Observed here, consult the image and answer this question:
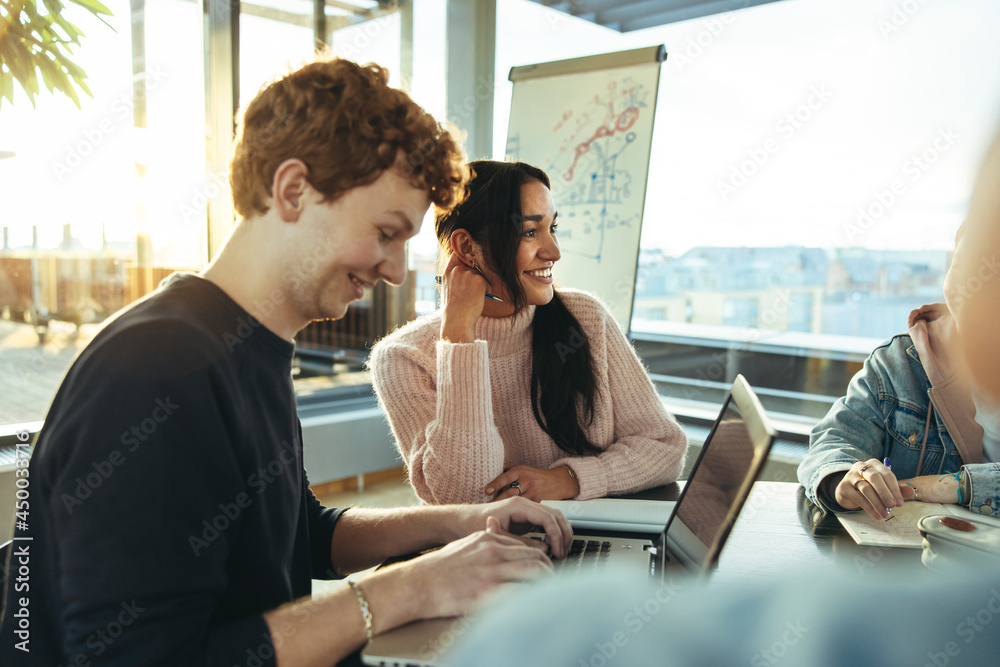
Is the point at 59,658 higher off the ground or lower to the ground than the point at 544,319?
lower

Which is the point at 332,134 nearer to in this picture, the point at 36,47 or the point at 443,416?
the point at 443,416

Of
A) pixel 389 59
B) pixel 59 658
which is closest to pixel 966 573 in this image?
pixel 59 658

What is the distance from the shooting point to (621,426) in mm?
1685

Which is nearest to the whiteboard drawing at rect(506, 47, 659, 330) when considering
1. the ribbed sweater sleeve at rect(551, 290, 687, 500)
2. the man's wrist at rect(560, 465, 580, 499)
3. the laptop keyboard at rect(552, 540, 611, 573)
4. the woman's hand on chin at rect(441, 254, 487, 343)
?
the ribbed sweater sleeve at rect(551, 290, 687, 500)

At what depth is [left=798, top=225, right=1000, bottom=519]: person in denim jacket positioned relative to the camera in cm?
121

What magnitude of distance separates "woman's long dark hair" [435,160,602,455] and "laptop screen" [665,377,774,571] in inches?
24.0

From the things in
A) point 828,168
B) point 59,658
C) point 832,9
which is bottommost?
point 59,658

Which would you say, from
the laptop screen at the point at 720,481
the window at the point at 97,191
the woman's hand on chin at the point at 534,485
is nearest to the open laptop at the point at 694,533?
the laptop screen at the point at 720,481

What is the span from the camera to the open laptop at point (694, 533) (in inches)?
28.7

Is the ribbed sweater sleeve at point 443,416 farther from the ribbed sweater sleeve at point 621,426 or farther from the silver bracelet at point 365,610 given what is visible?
the silver bracelet at point 365,610

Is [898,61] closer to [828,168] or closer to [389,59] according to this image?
[828,168]

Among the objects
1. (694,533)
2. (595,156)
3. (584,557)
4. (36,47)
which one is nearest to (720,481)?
(694,533)

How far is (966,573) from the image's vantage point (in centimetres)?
33

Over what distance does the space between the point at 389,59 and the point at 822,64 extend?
2273 millimetres
